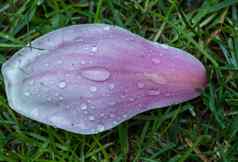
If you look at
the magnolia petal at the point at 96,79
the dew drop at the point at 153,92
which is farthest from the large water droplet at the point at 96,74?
the dew drop at the point at 153,92

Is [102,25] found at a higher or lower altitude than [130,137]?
higher

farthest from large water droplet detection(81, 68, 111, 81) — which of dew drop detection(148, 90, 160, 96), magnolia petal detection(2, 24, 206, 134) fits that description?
dew drop detection(148, 90, 160, 96)

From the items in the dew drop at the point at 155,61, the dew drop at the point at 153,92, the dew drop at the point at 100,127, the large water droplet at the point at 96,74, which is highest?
the dew drop at the point at 155,61

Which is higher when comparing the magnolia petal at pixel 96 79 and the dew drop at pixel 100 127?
the magnolia petal at pixel 96 79

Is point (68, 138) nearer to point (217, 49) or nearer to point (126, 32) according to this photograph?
point (126, 32)

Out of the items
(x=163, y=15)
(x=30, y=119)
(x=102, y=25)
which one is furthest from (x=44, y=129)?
(x=163, y=15)

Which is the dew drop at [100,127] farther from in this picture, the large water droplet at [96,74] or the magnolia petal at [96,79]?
the large water droplet at [96,74]

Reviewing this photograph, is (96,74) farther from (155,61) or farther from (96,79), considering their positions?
(155,61)
